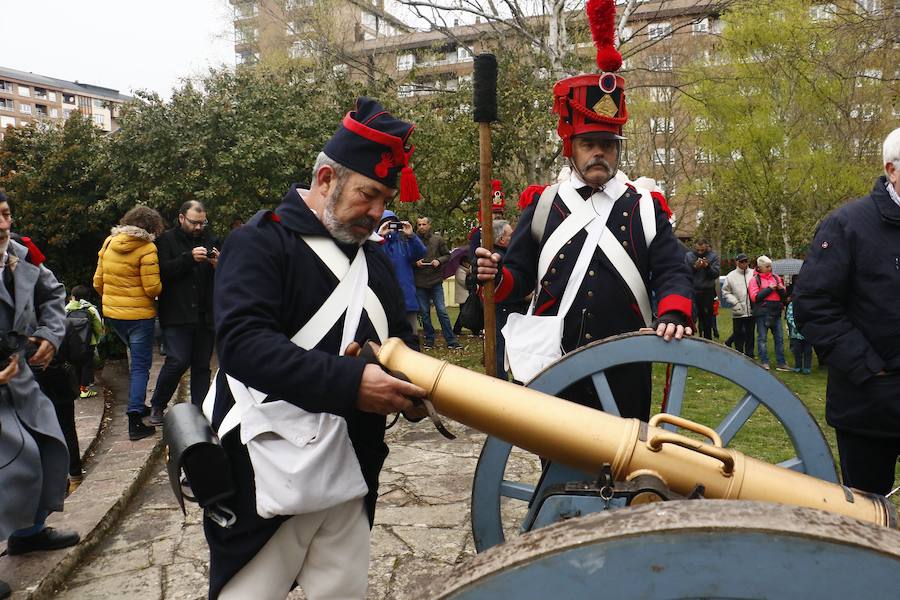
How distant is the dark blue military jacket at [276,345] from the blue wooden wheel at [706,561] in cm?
67

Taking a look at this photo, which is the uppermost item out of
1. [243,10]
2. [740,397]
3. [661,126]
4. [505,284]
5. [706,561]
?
[243,10]

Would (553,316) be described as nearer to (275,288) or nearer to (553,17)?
(275,288)

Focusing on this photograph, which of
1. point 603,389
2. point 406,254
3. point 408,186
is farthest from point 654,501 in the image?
point 406,254

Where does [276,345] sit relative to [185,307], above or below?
above

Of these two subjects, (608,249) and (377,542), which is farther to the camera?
(377,542)

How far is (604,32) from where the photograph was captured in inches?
122

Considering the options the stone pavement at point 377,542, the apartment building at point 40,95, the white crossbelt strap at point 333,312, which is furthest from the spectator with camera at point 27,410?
the apartment building at point 40,95

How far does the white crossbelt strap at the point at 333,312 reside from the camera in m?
1.99

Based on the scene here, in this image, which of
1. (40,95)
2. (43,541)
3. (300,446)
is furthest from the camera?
(40,95)

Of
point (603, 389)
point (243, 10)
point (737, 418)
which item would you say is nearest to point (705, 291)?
point (737, 418)

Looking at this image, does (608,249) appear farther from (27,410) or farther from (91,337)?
(91,337)

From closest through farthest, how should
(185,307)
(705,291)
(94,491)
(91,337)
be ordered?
1. (94,491)
2. (185,307)
3. (91,337)
4. (705,291)

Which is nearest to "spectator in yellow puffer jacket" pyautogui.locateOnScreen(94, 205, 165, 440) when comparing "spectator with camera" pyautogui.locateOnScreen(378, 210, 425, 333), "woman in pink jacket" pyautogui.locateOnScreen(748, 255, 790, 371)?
"spectator with camera" pyautogui.locateOnScreen(378, 210, 425, 333)

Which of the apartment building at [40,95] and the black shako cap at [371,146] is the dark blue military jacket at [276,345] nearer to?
the black shako cap at [371,146]
